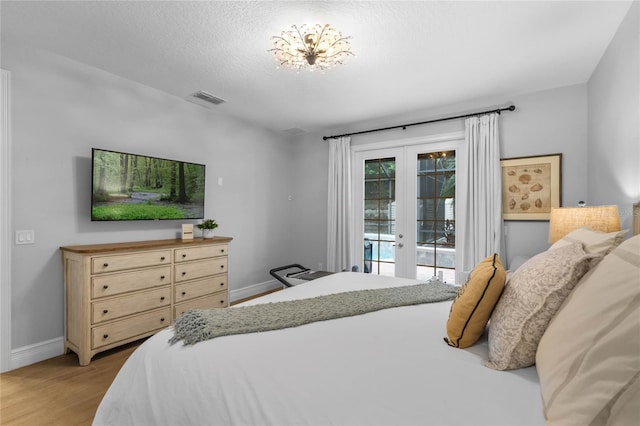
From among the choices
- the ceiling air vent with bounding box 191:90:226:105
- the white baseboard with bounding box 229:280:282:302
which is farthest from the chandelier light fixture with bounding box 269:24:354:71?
the white baseboard with bounding box 229:280:282:302

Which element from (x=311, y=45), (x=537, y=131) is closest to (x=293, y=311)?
(x=311, y=45)

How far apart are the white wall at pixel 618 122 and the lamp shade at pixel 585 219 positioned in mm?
192

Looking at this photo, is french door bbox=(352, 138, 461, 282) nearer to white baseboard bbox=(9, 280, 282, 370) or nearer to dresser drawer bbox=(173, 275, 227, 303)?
dresser drawer bbox=(173, 275, 227, 303)

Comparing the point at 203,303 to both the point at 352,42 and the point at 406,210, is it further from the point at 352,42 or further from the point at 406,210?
the point at 352,42

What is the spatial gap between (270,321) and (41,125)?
110 inches

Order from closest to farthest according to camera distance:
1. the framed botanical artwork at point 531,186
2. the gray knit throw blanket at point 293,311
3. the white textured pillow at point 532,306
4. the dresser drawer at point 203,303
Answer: the white textured pillow at point 532,306
the gray knit throw blanket at point 293,311
the dresser drawer at point 203,303
the framed botanical artwork at point 531,186

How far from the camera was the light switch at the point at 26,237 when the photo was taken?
247 cm

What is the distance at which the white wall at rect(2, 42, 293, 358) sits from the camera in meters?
2.50

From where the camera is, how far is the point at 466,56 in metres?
2.67

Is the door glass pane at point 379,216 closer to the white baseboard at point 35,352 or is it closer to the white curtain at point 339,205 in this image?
the white curtain at point 339,205

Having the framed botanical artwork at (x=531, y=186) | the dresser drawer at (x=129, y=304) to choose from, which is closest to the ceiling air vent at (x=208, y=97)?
the dresser drawer at (x=129, y=304)

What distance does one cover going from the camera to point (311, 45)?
7.34ft

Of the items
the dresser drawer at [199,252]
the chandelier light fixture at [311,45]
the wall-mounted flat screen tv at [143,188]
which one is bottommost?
the dresser drawer at [199,252]

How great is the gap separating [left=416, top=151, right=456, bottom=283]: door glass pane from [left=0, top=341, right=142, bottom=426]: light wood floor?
3.58 metres
